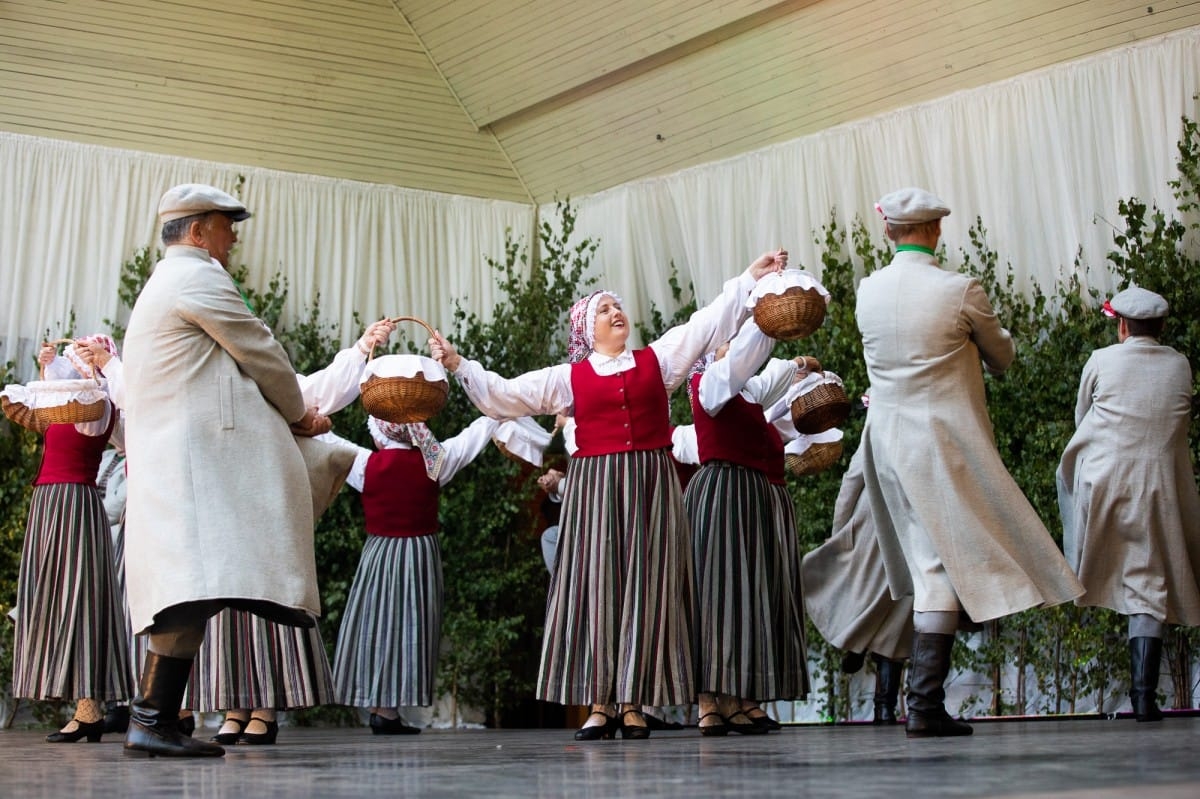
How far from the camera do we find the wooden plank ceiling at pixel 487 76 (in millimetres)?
8195

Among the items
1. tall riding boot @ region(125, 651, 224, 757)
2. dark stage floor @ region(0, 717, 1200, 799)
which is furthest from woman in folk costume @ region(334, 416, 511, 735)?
tall riding boot @ region(125, 651, 224, 757)

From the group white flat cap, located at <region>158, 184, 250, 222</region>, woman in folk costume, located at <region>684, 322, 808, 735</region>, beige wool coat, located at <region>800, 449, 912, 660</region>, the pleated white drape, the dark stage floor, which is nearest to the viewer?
the dark stage floor

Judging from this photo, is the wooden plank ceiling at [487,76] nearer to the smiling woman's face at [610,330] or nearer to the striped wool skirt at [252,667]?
the smiling woman's face at [610,330]

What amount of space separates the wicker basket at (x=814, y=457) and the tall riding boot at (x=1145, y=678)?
1619 mm

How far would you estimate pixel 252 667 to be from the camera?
17.9 ft

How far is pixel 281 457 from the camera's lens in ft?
12.1

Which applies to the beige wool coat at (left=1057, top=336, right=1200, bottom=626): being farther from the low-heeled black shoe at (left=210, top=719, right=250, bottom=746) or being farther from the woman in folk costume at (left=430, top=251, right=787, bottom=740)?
the low-heeled black shoe at (left=210, top=719, right=250, bottom=746)

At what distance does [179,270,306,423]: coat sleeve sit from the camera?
3.68 m

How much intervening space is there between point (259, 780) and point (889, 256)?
5.89 m

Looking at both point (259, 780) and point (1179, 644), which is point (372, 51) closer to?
point (1179, 644)

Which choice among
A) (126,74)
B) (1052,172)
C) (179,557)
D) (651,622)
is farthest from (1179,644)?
(126,74)

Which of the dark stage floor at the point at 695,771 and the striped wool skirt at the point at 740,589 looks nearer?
the dark stage floor at the point at 695,771

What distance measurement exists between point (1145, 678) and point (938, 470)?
5.06 feet

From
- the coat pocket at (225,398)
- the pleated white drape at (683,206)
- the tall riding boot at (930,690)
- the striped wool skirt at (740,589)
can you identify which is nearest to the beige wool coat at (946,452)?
the tall riding boot at (930,690)
